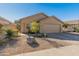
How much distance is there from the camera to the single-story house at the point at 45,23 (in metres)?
6.73

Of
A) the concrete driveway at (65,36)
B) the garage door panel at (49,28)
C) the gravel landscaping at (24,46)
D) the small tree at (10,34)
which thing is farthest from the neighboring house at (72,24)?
the small tree at (10,34)

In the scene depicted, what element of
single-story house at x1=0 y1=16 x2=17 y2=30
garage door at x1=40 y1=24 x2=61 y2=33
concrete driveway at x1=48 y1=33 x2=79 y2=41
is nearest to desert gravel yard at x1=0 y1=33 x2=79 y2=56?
concrete driveway at x1=48 y1=33 x2=79 y2=41

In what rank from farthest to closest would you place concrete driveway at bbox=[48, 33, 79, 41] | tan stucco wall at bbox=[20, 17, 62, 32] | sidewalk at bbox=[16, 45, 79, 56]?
concrete driveway at bbox=[48, 33, 79, 41], tan stucco wall at bbox=[20, 17, 62, 32], sidewalk at bbox=[16, 45, 79, 56]

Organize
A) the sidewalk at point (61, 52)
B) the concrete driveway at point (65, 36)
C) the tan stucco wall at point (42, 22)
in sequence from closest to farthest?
the sidewalk at point (61, 52), the tan stucco wall at point (42, 22), the concrete driveway at point (65, 36)

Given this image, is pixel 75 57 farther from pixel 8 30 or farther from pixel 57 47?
pixel 8 30

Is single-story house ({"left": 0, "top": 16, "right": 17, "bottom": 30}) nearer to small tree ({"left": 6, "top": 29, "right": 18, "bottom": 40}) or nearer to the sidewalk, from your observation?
small tree ({"left": 6, "top": 29, "right": 18, "bottom": 40})

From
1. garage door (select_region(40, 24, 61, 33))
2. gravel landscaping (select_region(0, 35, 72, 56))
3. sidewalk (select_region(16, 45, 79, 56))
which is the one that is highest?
garage door (select_region(40, 24, 61, 33))

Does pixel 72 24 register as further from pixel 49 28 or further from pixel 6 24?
pixel 6 24

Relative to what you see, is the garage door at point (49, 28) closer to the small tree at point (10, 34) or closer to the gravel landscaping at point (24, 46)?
the gravel landscaping at point (24, 46)

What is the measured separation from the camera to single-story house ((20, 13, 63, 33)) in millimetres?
6727

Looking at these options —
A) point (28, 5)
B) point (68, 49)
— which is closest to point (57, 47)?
point (68, 49)

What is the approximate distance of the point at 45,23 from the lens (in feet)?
22.5

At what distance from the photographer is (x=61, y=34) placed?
686cm

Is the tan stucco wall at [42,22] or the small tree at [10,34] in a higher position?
the tan stucco wall at [42,22]
